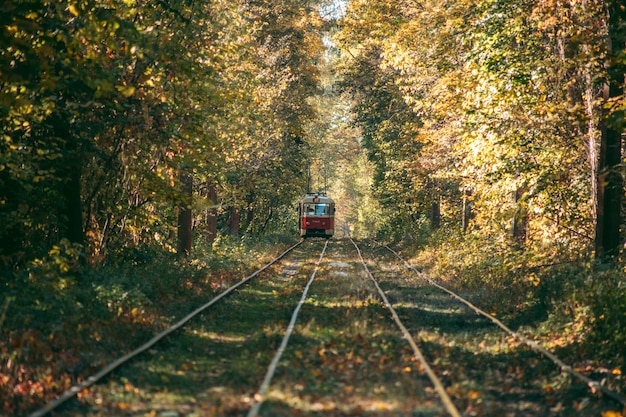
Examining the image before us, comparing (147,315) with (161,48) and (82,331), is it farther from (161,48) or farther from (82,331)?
(161,48)

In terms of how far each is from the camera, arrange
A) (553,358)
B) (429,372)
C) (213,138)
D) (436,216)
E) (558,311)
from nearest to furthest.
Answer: (429,372) < (553,358) < (558,311) < (213,138) < (436,216)

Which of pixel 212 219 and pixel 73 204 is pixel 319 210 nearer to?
pixel 212 219

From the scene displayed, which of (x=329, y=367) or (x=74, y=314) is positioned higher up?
(x=74, y=314)

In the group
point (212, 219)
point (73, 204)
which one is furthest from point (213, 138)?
point (212, 219)

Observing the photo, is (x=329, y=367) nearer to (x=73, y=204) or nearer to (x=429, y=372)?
(x=429, y=372)

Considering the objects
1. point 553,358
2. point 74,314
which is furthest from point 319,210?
point 553,358

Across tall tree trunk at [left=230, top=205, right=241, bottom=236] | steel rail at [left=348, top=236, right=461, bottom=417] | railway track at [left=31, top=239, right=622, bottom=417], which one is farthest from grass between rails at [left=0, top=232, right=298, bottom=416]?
tall tree trunk at [left=230, top=205, right=241, bottom=236]

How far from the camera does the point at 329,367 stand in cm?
925

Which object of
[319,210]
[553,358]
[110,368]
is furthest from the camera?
[319,210]

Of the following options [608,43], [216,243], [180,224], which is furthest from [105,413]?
[216,243]

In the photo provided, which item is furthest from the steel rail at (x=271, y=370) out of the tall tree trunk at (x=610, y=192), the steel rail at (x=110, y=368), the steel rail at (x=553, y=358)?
the tall tree trunk at (x=610, y=192)

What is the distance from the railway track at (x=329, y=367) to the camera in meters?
7.34

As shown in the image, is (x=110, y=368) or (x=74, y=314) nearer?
(x=110, y=368)

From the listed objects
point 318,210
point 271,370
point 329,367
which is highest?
point 318,210
